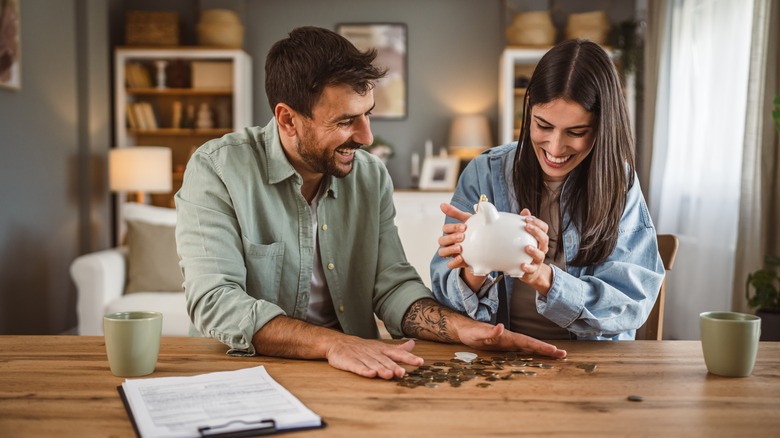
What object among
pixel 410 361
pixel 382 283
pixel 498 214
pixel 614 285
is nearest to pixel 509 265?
pixel 498 214

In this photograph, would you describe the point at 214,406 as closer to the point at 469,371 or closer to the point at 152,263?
the point at 469,371

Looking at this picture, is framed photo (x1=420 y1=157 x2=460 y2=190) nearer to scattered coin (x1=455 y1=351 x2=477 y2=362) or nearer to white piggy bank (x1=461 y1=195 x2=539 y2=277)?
scattered coin (x1=455 y1=351 x2=477 y2=362)

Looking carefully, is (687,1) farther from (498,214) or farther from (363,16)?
(498,214)

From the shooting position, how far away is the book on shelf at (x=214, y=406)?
94cm

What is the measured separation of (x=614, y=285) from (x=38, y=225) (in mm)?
3808

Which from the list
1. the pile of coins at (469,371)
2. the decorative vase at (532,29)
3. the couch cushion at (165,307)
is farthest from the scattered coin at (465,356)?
the decorative vase at (532,29)

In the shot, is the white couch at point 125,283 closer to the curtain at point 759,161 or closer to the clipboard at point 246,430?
the curtain at point 759,161

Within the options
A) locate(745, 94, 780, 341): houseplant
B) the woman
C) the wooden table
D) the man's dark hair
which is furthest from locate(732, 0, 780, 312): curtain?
the man's dark hair

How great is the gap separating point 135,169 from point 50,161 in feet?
1.77

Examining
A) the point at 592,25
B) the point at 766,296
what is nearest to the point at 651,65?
the point at 592,25

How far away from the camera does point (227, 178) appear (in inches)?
64.6

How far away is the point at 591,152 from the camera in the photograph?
1.59 m

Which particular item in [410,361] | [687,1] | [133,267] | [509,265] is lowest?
[133,267]

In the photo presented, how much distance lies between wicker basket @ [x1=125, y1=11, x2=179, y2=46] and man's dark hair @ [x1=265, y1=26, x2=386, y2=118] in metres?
4.33
